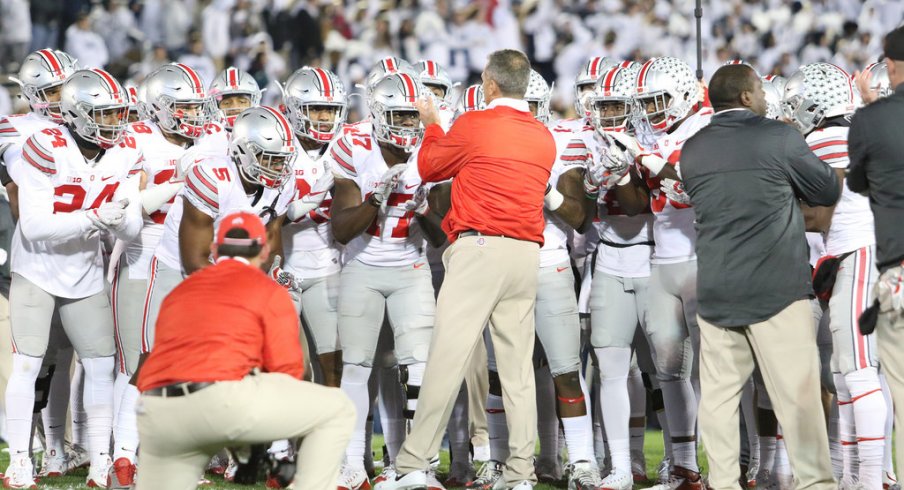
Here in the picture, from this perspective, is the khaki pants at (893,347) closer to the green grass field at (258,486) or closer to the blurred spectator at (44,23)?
the green grass field at (258,486)

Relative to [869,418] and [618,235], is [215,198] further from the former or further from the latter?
[869,418]

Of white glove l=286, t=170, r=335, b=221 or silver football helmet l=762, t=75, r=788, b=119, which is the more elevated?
silver football helmet l=762, t=75, r=788, b=119

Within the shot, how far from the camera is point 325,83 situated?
661 cm

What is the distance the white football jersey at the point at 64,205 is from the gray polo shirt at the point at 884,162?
332 centimetres

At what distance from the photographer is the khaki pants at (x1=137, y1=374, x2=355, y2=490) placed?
400 cm

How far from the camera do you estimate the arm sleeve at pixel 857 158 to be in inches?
167

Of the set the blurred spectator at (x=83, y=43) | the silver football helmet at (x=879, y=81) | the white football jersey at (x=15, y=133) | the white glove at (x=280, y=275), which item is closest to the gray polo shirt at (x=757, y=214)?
the silver football helmet at (x=879, y=81)

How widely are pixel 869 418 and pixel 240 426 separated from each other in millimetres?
2719

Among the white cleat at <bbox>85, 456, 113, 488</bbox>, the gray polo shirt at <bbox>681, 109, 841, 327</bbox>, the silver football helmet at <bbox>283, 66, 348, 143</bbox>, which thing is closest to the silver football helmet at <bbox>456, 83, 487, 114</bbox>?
the silver football helmet at <bbox>283, 66, 348, 143</bbox>

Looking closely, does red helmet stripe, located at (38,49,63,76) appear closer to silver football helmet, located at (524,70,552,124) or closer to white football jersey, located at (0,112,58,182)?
white football jersey, located at (0,112,58,182)

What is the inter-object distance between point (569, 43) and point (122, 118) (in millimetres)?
10401

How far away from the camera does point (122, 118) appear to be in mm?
6059

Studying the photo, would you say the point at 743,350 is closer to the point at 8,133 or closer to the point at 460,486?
the point at 460,486

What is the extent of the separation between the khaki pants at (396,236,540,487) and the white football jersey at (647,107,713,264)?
745mm
